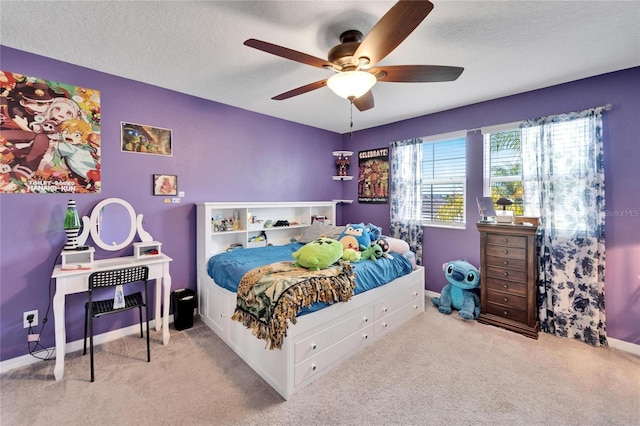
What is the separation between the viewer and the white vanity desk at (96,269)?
2051 mm

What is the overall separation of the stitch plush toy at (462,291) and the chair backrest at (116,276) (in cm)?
322

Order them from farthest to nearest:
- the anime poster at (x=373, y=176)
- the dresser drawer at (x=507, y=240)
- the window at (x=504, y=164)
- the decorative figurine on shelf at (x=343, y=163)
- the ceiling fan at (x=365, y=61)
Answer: the decorative figurine on shelf at (x=343, y=163), the anime poster at (x=373, y=176), the window at (x=504, y=164), the dresser drawer at (x=507, y=240), the ceiling fan at (x=365, y=61)

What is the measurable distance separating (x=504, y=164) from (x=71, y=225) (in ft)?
14.6

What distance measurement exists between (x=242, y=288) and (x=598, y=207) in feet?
11.0

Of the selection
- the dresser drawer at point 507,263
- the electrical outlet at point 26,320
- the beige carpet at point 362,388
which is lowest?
the beige carpet at point 362,388

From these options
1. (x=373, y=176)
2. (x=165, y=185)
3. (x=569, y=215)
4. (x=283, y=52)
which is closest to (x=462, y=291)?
(x=569, y=215)

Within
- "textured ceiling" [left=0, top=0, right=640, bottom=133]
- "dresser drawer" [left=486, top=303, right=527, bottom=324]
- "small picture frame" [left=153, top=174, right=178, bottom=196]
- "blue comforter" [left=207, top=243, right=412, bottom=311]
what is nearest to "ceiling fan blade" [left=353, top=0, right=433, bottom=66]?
"textured ceiling" [left=0, top=0, right=640, bottom=133]

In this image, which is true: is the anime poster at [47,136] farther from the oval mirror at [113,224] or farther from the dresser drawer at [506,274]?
the dresser drawer at [506,274]

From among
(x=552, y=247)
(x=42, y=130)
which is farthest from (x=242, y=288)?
(x=552, y=247)

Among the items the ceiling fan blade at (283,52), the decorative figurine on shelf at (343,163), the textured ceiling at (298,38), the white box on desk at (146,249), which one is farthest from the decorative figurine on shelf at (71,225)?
the decorative figurine on shelf at (343,163)

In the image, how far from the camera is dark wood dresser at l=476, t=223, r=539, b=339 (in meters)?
2.73

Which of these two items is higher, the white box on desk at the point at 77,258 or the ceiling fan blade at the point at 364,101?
the ceiling fan blade at the point at 364,101

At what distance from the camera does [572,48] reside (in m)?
2.12

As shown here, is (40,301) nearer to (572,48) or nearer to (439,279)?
(439,279)
